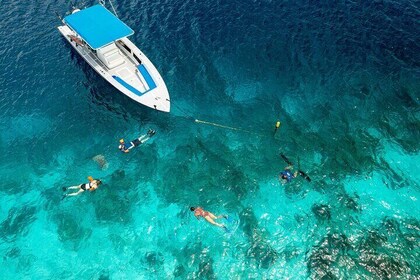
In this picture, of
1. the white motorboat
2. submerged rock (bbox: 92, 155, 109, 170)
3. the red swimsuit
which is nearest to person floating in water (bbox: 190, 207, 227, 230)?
the red swimsuit

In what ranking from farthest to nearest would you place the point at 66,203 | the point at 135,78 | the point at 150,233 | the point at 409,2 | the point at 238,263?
the point at 409,2
the point at 135,78
the point at 66,203
the point at 150,233
the point at 238,263

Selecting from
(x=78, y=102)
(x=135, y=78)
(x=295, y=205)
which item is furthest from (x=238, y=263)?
(x=78, y=102)

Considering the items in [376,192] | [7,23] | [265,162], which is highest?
[7,23]

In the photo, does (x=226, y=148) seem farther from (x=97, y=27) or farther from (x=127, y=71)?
(x=97, y=27)

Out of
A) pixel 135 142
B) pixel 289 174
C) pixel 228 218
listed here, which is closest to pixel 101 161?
pixel 135 142

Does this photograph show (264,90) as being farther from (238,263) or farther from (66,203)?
(66,203)

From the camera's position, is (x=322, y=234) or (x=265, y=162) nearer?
→ (x=322, y=234)

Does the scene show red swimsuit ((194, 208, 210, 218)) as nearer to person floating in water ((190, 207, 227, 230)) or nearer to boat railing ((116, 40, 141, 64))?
person floating in water ((190, 207, 227, 230))
